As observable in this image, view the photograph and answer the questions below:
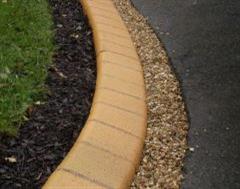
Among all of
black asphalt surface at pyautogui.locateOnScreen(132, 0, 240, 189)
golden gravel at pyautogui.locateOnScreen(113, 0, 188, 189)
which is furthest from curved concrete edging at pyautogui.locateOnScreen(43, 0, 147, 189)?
black asphalt surface at pyautogui.locateOnScreen(132, 0, 240, 189)

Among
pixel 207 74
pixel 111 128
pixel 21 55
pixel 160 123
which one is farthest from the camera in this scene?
pixel 207 74

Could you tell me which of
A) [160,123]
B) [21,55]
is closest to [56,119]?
[160,123]

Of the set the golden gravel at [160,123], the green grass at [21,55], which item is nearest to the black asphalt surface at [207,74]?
the golden gravel at [160,123]

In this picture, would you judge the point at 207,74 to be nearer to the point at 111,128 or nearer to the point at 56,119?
the point at 111,128

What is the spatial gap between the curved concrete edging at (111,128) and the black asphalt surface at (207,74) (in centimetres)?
31

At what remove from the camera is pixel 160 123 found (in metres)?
3.35

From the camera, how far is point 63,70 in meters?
3.71

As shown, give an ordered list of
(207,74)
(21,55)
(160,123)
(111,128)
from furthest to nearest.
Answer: (207,74) < (21,55) < (160,123) < (111,128)

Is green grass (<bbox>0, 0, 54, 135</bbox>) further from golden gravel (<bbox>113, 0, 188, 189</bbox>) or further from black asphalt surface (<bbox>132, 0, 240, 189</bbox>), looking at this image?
black asphalt surface (<bbox>132, 0, 240, 189</bbox>)

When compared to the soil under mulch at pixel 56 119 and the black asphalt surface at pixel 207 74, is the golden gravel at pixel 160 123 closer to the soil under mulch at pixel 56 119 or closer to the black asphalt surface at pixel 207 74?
the black asphalt surface at pixel 207 74

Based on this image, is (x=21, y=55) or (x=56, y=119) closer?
(x=56, y=119)

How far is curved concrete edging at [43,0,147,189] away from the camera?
2.71 meters

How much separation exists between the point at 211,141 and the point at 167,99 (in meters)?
0.57

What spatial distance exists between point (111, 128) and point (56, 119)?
0.34 metres
